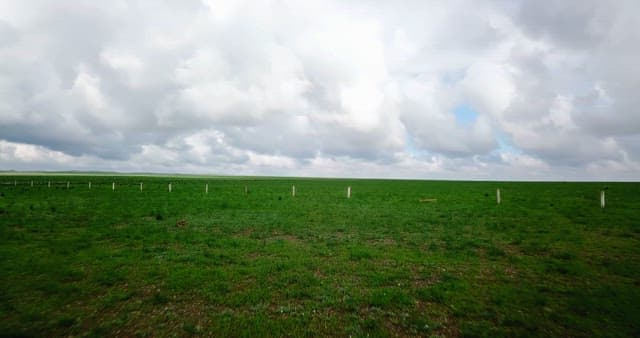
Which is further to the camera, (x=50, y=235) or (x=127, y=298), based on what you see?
(x=50, y=235)

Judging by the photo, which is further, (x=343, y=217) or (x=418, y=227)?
(x=343, y=217)

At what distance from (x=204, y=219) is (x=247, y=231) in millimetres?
5410

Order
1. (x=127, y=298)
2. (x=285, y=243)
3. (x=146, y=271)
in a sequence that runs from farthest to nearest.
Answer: (x=285, y=243) → (x=146, y=271) → (x=127, y=298)

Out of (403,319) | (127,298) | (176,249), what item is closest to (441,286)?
(403,319)

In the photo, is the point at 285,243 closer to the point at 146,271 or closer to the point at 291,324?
the point at 146,271

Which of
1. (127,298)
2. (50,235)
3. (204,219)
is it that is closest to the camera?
(127,298)

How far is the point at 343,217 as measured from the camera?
21031 millimetres

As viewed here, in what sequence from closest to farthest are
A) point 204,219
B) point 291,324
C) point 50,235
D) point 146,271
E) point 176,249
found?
point 291,324, point 146,271, point 176,249, point 50,235, point 204,219

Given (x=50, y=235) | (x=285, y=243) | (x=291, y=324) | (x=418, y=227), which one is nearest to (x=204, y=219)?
(x=50, y=235)

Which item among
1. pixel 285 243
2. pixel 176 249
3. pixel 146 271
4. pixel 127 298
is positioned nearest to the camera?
pixel 127 298

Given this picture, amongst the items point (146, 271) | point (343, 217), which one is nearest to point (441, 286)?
point (146, 271)

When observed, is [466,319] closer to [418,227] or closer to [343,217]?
[418,227]

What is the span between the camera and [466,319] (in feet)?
21.3

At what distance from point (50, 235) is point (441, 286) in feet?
60.2
